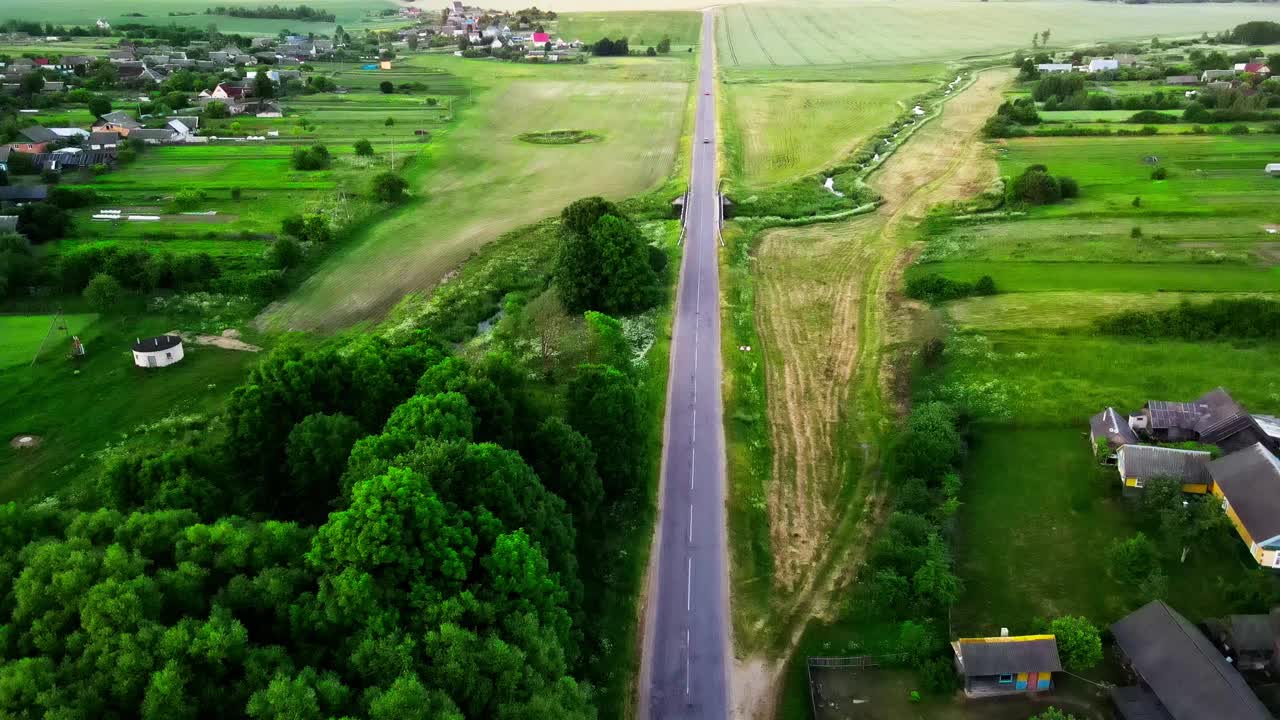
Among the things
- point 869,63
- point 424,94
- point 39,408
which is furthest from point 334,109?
point 869,63

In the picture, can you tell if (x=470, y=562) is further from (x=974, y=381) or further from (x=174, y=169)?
(x=174, y=169)

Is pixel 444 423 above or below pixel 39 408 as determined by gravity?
above

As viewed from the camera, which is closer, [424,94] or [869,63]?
[424,94]

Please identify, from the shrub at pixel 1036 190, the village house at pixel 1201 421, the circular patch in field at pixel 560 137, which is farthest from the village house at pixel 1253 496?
the circular patch in field at pixel 560 137

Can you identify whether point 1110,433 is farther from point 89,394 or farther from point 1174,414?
point 89,394

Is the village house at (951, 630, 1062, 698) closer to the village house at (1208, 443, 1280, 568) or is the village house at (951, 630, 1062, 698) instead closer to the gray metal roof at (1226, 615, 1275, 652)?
the gray metal roof at (1226, 615, 1275, 652)

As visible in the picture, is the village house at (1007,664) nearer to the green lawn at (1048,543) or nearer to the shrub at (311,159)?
the green lawn at (1048,543)

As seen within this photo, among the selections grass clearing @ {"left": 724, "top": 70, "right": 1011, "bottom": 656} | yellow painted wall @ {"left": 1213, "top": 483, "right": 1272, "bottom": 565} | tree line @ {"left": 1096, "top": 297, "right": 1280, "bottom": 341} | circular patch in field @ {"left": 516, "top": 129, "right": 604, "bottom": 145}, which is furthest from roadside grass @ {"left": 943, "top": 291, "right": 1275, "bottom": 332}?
circular patch in field @ {"left": 516, "top": 129, "right": 604, "bottom": 145}
